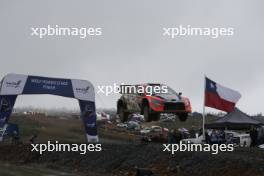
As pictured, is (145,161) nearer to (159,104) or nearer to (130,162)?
(130,162)

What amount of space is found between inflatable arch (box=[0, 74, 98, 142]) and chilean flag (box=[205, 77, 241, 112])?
19.8 feet

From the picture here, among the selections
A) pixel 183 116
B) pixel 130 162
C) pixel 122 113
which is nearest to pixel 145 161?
pixel 130 162

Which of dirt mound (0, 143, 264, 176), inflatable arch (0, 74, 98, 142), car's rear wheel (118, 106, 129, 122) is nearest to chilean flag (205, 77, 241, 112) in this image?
car's rear wheel (118, 106, 129, 122)

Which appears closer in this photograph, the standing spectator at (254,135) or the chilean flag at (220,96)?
the standing spectator at (254,135)

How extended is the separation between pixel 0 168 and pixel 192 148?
9206 millimetres

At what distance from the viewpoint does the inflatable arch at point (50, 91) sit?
24609mm

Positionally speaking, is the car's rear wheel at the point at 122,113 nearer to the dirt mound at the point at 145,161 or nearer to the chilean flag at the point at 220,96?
the dirt mound at the point at 145,161

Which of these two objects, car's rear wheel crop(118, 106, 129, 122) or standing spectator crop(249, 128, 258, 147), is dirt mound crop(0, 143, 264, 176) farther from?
car's rear wheel crop(118, 106, 129, 122)

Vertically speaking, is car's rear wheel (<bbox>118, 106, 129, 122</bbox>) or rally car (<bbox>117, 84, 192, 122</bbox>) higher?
rally car (<bbox>117, 84, 192, 122</bbox>)

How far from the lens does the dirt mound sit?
696 inches

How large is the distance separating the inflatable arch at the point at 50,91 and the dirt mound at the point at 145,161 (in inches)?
88.3

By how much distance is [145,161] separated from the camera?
21266 mm

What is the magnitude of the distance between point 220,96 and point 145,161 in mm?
7887

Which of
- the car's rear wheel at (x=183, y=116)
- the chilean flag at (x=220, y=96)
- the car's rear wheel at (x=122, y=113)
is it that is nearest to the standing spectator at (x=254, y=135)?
the chilean flag at (x=220, y=96)
